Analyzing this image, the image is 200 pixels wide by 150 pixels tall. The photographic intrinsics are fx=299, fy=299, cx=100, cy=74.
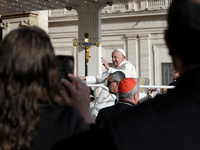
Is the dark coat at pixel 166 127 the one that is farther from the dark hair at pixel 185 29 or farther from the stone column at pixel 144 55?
the stone column at pixel 144 55

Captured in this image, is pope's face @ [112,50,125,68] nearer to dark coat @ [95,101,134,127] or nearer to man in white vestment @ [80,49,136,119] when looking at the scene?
man in white vestment @ [80,49,136,119]

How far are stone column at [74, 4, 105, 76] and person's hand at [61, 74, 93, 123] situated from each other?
960 cm

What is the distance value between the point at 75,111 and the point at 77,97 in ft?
0.60

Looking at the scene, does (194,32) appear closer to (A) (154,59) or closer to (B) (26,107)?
(B) (26,107)

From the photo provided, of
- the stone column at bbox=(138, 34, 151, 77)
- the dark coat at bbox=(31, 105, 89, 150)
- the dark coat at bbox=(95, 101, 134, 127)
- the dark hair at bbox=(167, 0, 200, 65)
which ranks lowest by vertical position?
the dark coat at bbox=(95, 101, 134, 127)

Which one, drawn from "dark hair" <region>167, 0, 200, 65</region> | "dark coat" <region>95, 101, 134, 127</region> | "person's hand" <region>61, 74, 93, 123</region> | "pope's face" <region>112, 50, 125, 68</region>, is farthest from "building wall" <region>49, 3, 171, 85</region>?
"dark hair" <region>167, 0, 200, 65</region>

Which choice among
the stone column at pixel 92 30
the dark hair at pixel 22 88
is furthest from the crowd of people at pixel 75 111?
the stone column at pixel 92 30

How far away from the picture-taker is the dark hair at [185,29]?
1.21 metres

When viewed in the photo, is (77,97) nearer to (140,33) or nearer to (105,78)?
(105,78)

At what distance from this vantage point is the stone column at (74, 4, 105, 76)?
11141 mm

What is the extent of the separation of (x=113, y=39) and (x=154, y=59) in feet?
10.9

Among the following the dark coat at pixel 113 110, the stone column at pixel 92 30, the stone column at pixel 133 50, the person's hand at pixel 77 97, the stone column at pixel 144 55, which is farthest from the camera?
the stone column at pixel 133 50

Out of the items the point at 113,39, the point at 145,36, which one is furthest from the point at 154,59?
the point at 113,39

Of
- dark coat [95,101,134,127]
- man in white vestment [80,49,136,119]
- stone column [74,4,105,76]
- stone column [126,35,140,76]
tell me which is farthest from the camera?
stone column [126,35,140,76]
